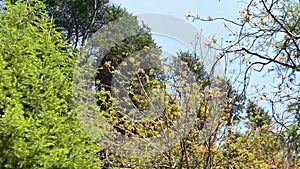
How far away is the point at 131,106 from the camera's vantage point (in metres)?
5.88

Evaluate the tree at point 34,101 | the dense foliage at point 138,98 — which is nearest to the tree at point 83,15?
the dense foliage at point 138,98

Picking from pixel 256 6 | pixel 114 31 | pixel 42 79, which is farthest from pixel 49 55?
pixel 114 31

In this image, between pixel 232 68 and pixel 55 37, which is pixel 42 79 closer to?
pixel 55 37

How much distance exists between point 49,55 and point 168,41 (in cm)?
273

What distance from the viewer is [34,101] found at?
3209 mm

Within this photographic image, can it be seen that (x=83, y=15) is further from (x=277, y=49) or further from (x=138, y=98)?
(x=277, y=49)

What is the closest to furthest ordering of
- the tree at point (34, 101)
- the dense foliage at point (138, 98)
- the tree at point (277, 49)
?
the tree at point (277, 49)
the dense foliage at point (138, 98)
the tree at point (34, 101)

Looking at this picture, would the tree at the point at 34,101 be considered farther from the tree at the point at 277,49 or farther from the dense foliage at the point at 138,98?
the tree at the point at 277,49

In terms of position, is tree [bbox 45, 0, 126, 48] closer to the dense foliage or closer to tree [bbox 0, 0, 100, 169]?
the dense foliage

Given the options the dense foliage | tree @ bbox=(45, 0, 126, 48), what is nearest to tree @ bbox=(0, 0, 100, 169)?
the dense foliage

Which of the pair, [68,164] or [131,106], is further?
[131,106]

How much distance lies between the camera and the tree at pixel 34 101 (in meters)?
2.87

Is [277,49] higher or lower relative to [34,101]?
higher

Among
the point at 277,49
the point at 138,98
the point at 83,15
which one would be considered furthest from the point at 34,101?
the point at 83,15
